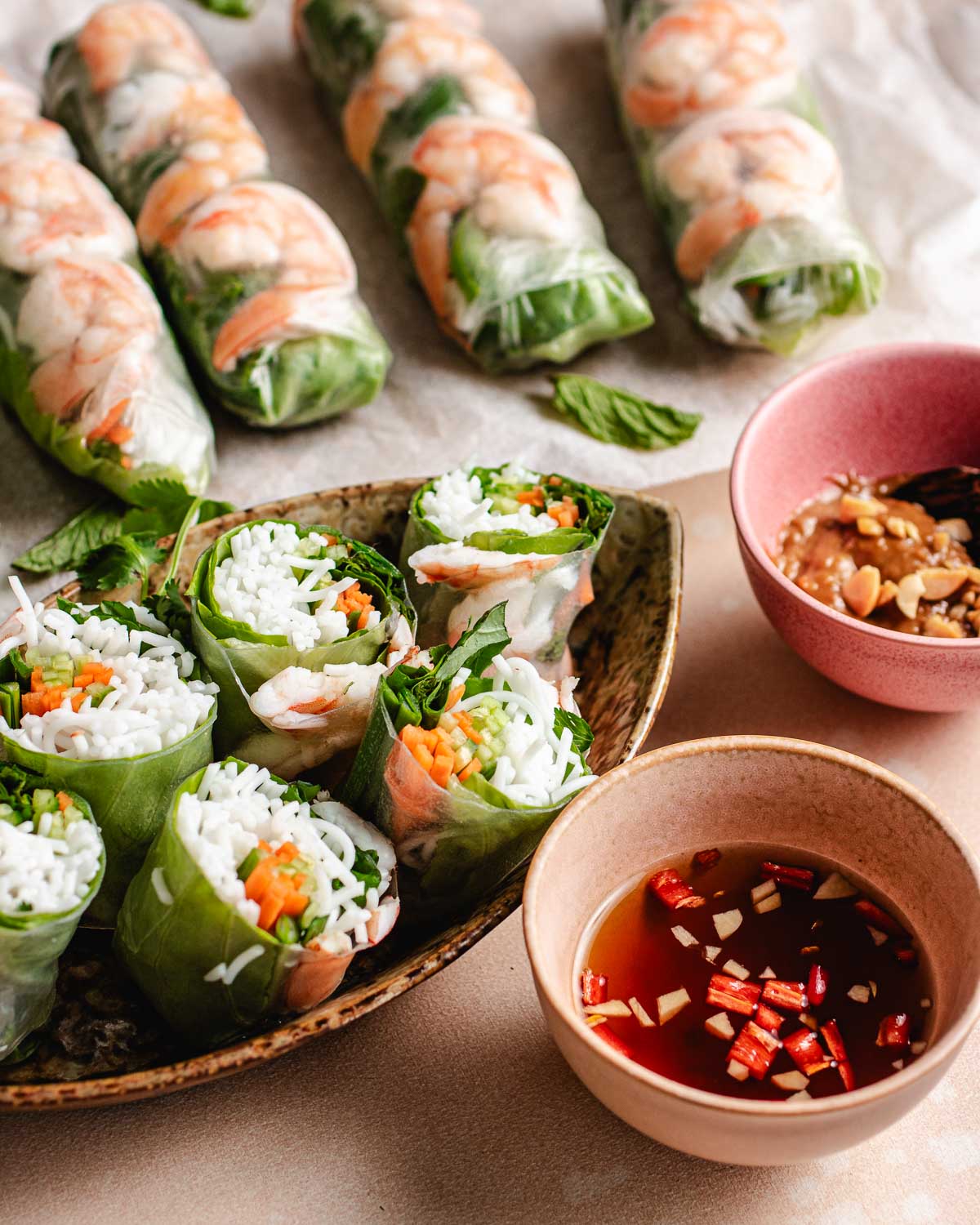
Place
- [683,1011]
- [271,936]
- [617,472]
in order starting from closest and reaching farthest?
1. [271,936]
2. [683,1011]
3. [617,472]

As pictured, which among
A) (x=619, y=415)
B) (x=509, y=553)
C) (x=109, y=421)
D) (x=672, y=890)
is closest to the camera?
(x=672, y=890)

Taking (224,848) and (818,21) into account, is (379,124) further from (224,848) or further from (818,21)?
(224,848)

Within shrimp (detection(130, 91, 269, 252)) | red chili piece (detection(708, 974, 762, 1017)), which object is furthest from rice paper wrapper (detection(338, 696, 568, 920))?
shrimp (detection(130, 91, 269, 252))

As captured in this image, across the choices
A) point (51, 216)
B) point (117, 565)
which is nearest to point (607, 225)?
point (51, 216)

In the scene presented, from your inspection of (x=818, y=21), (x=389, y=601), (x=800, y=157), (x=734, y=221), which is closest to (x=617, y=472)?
(x=734, y=221)

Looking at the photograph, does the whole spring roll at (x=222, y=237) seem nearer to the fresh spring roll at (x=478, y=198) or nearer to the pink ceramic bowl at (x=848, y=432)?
the fresh spring roll at (x=478, y=198)

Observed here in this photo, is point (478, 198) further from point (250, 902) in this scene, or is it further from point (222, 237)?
point (250, 902)

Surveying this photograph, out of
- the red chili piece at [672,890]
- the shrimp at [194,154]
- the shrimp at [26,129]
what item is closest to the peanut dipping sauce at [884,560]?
the red chili piece at [672,890]
